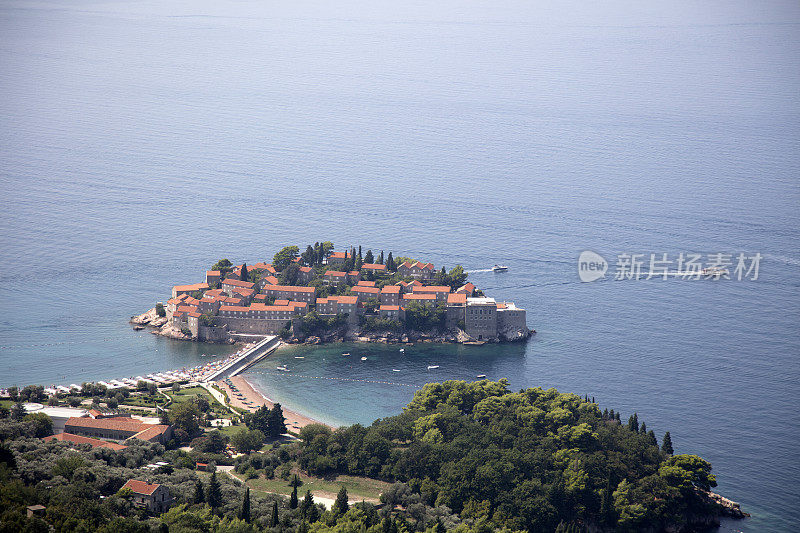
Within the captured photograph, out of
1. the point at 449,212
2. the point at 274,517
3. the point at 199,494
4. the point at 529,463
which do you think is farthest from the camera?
the point at 449,212

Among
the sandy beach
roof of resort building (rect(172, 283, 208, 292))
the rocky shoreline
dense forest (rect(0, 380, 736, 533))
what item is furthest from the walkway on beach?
dense forest (rect(0, 380, 736, 533))

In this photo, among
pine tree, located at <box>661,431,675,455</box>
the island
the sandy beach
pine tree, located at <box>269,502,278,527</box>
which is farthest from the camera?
the island

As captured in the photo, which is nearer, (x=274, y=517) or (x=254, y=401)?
(x=274, y=517)

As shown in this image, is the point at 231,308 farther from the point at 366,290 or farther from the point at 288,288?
the point at 366,290

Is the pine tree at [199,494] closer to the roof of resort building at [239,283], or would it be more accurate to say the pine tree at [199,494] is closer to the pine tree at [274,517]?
the pine tree at [274,517]

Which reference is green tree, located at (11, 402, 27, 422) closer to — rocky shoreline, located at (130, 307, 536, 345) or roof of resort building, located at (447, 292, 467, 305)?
rocky shoreline, located at (130, 307, 536, 345)

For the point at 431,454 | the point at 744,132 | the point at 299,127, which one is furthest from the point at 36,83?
the point at 431,454

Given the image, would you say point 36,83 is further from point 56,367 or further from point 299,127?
point 56,367

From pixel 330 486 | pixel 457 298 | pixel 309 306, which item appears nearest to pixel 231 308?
pixel 309 306
